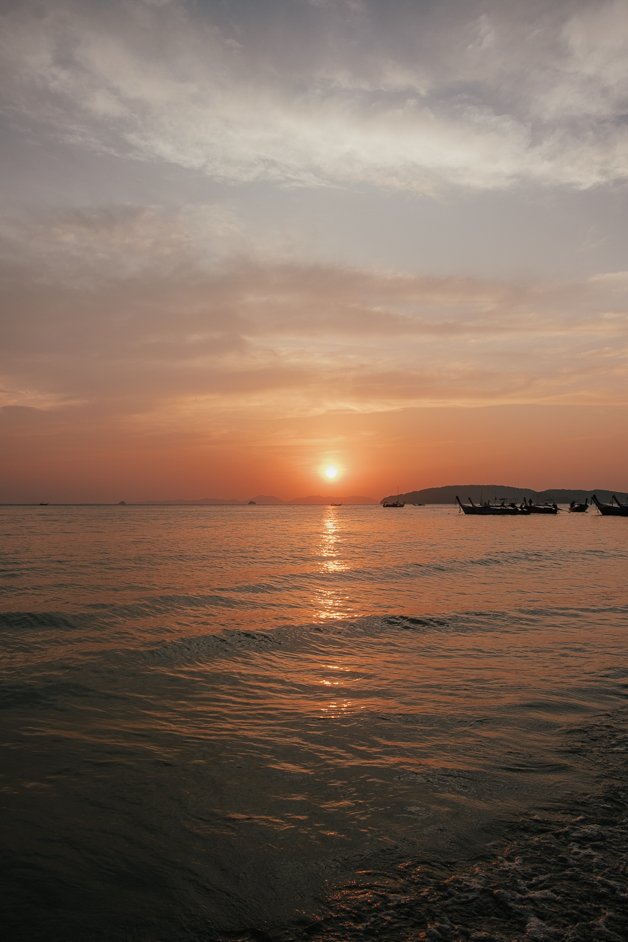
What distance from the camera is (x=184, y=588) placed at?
2841 cm

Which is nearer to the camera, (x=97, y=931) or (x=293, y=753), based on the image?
(x=97, y=931)

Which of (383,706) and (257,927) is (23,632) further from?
(257,927)

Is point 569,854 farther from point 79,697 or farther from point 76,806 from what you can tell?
point 79,697

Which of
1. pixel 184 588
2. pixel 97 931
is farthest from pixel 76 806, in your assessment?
pixel 184 588

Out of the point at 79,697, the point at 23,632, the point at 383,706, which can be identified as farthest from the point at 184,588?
the point at 383,706

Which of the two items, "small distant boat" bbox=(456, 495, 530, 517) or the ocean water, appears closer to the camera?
the ocean water

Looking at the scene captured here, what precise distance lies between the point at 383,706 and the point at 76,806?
5972 millimetres

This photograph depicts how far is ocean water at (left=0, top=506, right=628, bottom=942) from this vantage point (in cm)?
519

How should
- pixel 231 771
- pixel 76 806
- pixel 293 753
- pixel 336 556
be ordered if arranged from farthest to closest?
pixel 336 556 < pixel 293 753 < pixel 231 771 < pixel 76 806

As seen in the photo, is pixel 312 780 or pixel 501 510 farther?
pixel 501 510

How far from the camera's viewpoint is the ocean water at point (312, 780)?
5191 mm

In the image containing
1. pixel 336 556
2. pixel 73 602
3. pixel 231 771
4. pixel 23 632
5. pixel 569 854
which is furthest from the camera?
pixel 336 556

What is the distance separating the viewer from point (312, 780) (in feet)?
26.1

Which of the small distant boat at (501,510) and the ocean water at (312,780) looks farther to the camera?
the small distant boat at (501,510)
